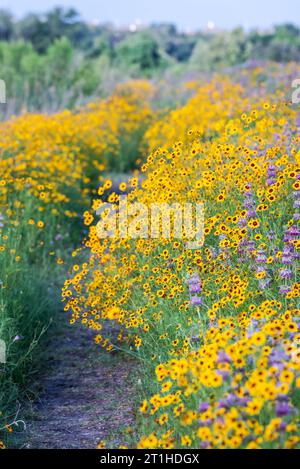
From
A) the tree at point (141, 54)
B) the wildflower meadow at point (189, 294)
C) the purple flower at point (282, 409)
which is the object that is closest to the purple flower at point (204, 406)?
the wildflower meadow at point (189, 294)

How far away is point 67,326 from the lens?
17.6 ft

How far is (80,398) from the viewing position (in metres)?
4.29

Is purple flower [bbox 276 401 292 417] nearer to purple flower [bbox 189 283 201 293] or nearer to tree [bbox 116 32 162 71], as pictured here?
purple flower [bbox 189 283 201 293]

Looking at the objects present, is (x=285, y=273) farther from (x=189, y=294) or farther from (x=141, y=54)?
(x=141, y=54)

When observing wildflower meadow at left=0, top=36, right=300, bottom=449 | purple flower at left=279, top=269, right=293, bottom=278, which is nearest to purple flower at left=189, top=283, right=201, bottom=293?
wildflower meadow at left=0, top=36, right=300, bottom=449

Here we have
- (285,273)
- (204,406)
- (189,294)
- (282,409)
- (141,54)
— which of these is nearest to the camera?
(282,409)

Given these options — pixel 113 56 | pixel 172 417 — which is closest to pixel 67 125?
pixel 172 417

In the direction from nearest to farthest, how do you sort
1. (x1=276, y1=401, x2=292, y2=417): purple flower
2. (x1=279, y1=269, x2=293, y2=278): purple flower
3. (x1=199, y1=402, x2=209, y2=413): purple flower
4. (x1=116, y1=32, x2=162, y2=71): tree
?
(x1=276, y1=401, x2=292, y2=417): purple flower < (x1=199, y1=402, x2=209, y2=413): purple flower < (x1=279, y1=269, x2=293, y2=278): purple flower < (x1=116, y1=32, x2=162, y2=71): tree

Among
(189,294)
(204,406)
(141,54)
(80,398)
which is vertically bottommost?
(80,398)

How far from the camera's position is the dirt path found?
378 cm

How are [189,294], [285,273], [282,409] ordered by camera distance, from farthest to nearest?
[189,294], [285,273], [282,409]

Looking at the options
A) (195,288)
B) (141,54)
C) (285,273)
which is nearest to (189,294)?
(195,288)

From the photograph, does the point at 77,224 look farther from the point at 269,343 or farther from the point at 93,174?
the point at 269,343

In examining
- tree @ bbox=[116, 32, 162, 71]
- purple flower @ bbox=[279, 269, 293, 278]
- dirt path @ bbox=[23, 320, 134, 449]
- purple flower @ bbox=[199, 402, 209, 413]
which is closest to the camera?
purple flower @ bbox=[199, 402, 209, 413]
